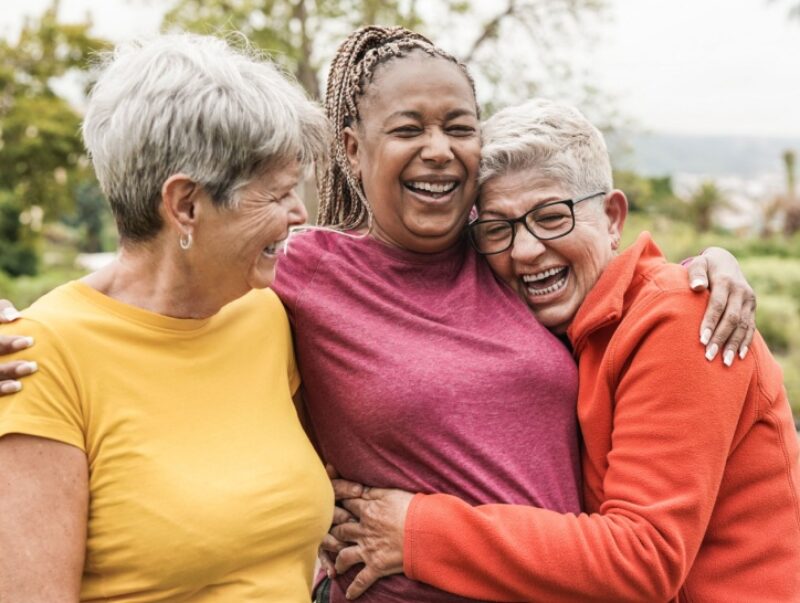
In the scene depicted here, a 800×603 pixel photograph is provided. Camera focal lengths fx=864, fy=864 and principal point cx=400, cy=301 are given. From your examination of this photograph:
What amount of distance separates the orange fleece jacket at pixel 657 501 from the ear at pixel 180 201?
903 millimetres

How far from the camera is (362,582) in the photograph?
2.31 metres

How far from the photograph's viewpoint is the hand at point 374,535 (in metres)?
2.22

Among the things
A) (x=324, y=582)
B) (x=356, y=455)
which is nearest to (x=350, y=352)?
(x=356, y=455)

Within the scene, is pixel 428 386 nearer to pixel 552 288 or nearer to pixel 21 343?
pixel 552 288

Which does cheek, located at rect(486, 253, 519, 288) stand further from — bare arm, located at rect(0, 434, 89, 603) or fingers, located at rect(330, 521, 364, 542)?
bare arm, located at rect(0, 434, 89, 603)

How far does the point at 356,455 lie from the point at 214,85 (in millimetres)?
1036

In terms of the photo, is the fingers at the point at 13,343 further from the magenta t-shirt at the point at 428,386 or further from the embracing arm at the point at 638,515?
the embracing arm at the point at 638,515

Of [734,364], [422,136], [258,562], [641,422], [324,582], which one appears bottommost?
[324,582]

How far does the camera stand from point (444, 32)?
14.7m

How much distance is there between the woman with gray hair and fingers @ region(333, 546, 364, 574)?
0.19 meters

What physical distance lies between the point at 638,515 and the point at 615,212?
921 millimetres

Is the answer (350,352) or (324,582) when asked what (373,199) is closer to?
(350,352)

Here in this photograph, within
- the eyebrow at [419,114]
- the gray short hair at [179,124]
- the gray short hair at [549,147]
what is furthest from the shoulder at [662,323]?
the gray short hair at [179,124]

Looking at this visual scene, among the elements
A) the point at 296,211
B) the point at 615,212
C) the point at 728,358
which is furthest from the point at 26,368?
the point at 615,212
